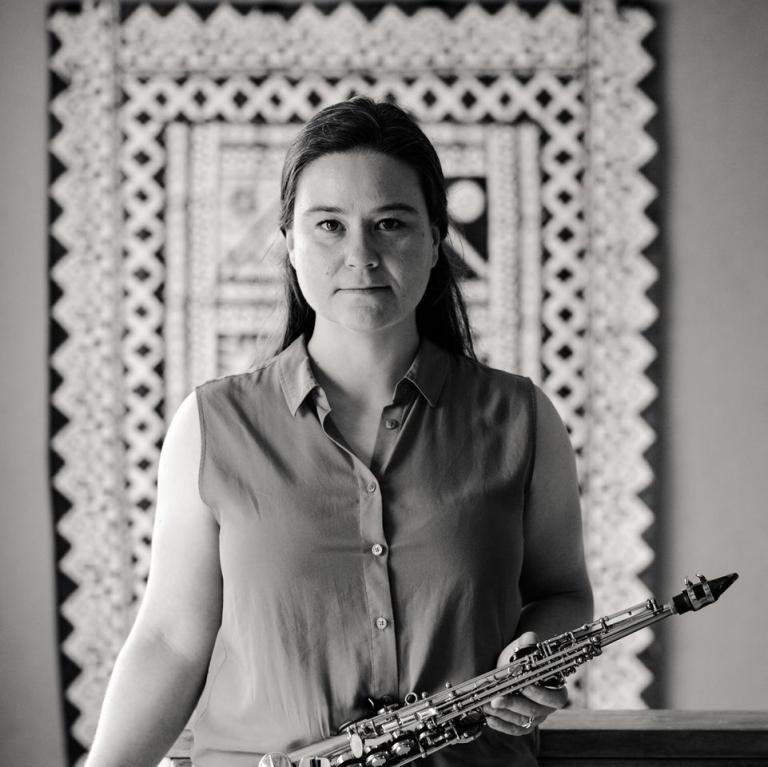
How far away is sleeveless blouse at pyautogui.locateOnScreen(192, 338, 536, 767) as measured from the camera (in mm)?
1185

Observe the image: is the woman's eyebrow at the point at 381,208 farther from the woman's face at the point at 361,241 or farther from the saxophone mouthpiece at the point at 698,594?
the saxophone mouthpiece at the point at 698,594

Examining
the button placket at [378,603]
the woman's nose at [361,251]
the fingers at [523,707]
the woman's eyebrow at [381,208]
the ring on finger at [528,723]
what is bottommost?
the ring on finger at [528,723]

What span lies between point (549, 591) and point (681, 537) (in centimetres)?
160

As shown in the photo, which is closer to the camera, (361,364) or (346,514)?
(346,514)

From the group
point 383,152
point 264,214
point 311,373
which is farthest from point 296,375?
point 264,214

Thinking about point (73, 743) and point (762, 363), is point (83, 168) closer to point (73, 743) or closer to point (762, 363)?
point (73, 743)

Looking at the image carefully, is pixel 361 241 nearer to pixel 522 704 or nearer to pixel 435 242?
pixel 435 242

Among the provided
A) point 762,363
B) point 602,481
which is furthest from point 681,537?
point 762,363

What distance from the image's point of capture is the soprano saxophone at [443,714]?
1.14 metres

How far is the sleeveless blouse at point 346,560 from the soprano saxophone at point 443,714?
3cm

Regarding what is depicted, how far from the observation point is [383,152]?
48.8 inches

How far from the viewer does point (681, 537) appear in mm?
2828

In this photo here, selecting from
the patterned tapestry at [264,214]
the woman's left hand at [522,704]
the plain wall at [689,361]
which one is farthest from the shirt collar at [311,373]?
the plain wall at [689,361]

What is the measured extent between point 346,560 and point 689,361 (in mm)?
1949
